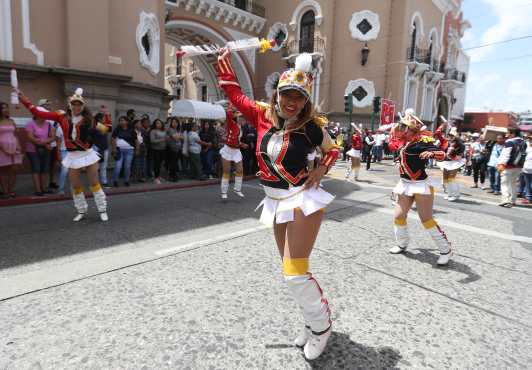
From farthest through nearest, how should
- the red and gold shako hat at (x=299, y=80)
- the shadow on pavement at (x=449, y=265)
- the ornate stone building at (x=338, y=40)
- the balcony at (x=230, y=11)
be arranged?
the ornate stone building at (x=338, y=40) < the balcony at (x=230, y=11) < the shadow on pavement at (x=449, y=265) < the red and gold shako hat at (x=299, y=80)

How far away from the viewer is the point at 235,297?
3186mm

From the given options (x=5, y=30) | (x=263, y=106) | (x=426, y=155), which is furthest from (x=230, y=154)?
(x=5, y=30)

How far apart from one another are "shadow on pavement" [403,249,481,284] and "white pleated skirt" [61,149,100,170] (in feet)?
16.1

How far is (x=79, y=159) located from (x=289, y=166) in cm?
438

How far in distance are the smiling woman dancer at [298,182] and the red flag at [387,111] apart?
61.7ft

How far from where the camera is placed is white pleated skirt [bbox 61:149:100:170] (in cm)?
540

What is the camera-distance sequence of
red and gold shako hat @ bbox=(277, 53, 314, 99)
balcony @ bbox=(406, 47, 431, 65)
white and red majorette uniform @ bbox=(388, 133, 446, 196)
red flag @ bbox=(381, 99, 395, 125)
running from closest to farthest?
red and gold shako hat @ bbox=(277, 53, 314, 99) < white and red majorette uniform @ bbox=(388, 133, 446, 196) < red flag @ bbox=(381, 99, 395, 125) < balcony @ bbox=(406, 47, 431, 65)

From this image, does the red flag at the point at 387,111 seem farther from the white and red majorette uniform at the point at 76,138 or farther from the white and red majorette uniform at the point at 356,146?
the white and red majorette uniform at the point at 76,138

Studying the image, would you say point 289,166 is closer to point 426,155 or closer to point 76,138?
point 426,155

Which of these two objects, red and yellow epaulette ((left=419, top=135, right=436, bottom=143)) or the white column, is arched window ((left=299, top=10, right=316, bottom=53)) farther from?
red and yellow epaulette ((left=419, top=135, right=436, bottom=143))

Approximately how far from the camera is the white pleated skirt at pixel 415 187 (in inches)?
175

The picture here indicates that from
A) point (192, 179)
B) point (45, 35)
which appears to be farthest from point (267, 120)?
point (45, 35)

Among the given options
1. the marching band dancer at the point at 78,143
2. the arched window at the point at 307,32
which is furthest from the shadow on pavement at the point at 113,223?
the arched window at the point at 307,32

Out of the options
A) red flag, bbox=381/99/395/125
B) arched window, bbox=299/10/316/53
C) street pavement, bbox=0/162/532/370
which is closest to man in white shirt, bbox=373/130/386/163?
red flag, bbox=381/99/395/125
